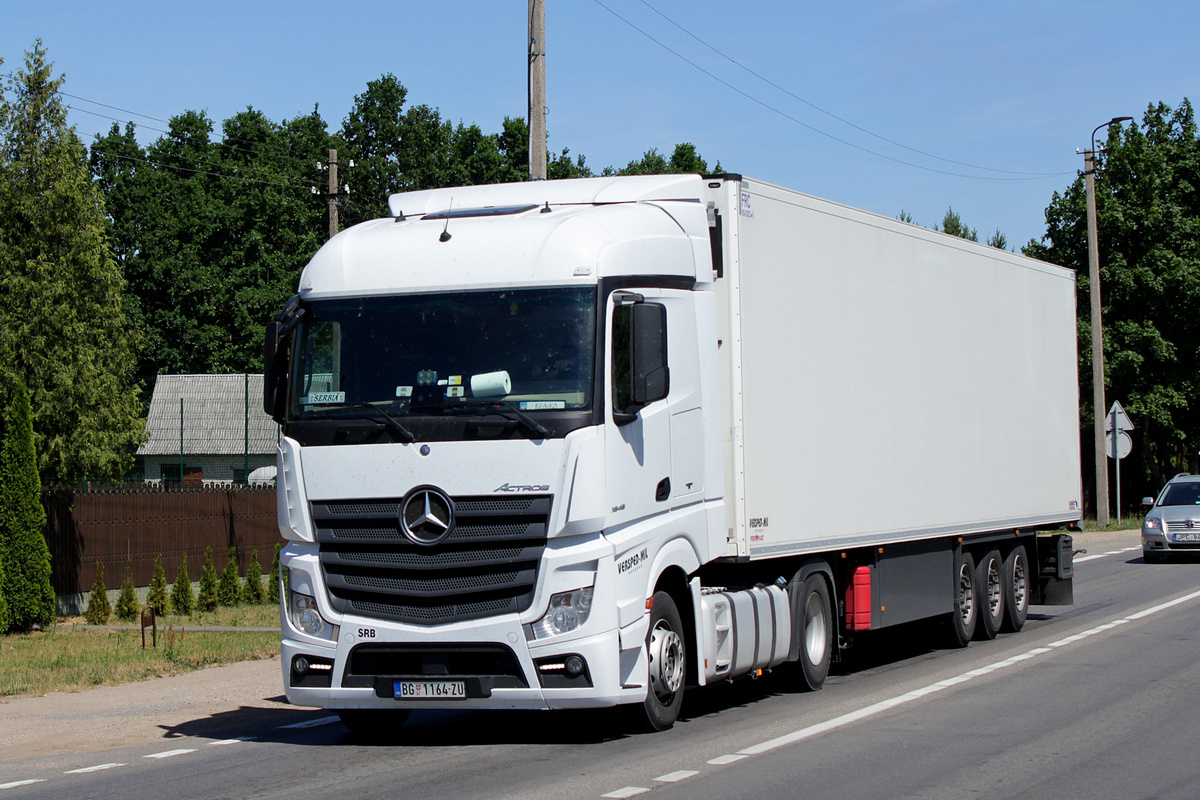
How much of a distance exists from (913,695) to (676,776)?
4.15 meters

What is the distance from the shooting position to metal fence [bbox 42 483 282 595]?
963 inches

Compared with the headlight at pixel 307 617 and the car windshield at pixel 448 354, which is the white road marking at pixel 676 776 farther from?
the headlight at pixel 307 617

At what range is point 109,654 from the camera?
659 inches

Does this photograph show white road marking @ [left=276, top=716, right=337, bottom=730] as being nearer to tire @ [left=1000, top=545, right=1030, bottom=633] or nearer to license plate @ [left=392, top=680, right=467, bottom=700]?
license plate @ [left=392, top=680, right=467, bottom=700]

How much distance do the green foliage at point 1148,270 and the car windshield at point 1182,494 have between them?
16530 mm

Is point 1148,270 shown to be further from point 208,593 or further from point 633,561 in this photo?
point 633,561

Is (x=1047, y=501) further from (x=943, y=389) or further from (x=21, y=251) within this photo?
(x=21, y=251)

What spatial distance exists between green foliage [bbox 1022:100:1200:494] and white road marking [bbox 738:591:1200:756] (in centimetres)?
3026

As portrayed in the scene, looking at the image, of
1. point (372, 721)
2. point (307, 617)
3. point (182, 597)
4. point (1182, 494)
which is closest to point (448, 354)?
point (307, 617)

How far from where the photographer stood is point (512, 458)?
9023 mm

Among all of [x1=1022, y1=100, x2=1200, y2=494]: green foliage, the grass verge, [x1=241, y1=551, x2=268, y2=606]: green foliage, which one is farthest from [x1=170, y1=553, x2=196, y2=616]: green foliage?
[x1=1022, y1=100, x2=1200, y2=494]: green foliage

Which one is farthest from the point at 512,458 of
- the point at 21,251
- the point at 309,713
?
the point at 21,251

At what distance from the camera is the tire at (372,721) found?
1037 cm

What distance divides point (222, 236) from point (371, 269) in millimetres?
60732
